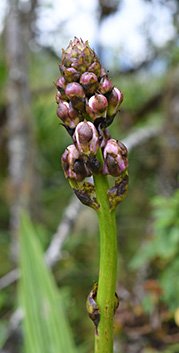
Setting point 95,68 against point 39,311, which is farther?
point 39,311

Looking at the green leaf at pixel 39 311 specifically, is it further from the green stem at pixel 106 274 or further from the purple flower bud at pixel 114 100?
the purple flower bud at pixel 114 100

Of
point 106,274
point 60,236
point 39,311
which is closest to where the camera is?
point 106,274

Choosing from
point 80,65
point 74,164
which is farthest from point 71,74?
point 74,164

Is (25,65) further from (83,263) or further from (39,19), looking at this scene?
(83,263)

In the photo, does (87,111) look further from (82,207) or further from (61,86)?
(82,207)

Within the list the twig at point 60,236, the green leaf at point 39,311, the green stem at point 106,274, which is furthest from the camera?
the twig at point 60,236

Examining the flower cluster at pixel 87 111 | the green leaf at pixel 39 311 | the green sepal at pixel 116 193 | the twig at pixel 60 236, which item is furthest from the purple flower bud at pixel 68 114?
the twig at pixel 60 236

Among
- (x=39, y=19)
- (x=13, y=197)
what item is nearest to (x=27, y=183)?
(x=13, y=197)
